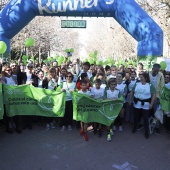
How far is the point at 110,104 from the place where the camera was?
19.8 ft

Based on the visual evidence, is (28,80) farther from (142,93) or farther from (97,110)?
(142,93)

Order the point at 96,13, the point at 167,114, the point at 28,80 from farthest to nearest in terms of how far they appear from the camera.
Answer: the point at 96,13 → the point at 28,80 → the point at 167,114

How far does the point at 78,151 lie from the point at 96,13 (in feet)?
23.2

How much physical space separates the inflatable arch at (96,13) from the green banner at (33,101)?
16.0ft

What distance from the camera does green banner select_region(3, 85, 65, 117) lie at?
6.26 metres

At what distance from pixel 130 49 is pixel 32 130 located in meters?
33.1

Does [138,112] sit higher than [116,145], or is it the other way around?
[138,112]

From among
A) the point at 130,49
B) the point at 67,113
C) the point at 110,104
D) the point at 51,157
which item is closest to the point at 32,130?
the point at 67,113

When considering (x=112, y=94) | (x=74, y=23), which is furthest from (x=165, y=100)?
(x=74, y=23)

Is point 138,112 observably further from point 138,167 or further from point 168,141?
point 138,167

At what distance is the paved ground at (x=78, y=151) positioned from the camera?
184 inches

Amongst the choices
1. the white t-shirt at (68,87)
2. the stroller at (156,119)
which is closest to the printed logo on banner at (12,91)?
the white t-shirt at (68,87)

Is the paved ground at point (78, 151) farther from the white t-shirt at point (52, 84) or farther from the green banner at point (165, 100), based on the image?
the white t-shirt at point (52, 84)

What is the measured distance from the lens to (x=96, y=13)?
1058 cm
